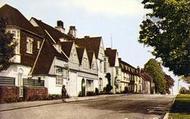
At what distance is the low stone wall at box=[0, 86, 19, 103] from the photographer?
3536cm

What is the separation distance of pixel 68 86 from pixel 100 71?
896 inches

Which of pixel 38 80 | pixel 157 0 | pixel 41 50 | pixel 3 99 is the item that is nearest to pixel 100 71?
pixel 41 50

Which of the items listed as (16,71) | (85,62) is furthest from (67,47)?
(16,71)

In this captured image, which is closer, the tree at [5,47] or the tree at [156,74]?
the tree at [5,47]

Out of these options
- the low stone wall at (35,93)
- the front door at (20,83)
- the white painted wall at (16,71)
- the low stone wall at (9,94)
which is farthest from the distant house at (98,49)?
the low stone wall at (9,94)

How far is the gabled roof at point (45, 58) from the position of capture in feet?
159

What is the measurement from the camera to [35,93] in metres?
42.6

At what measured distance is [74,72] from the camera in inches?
2387

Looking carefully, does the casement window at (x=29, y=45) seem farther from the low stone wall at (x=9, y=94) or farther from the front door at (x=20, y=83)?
the low stone wall at (x=9, y=94)

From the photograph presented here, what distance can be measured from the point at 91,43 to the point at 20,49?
3700 centimetres

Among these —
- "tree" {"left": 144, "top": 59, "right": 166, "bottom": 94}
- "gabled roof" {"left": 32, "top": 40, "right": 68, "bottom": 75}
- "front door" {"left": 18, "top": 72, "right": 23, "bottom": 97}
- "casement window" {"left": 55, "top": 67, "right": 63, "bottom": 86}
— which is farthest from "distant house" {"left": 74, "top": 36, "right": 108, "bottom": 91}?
"tree" {"left": 144, "top": 59, "right": 166, "bottom": 94}

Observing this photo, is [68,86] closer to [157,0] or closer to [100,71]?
[100,71]

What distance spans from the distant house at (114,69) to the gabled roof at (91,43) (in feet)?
33.9

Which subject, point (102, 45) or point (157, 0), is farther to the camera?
point (102, 45)
